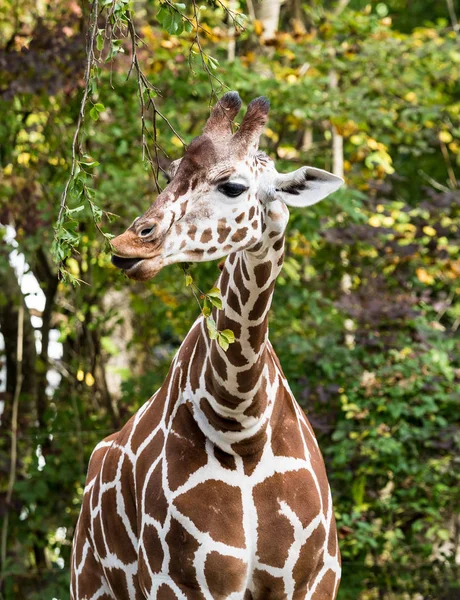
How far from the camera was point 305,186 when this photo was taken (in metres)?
3.07

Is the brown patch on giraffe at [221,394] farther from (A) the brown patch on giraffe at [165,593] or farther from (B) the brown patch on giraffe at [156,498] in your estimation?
(A) the brown patch on giraffe at [165,593]

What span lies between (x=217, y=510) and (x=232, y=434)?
0.77 ft

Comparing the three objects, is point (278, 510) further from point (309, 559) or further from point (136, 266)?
point (136, 266)

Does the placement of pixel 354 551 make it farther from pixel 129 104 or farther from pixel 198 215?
pixel 198 215

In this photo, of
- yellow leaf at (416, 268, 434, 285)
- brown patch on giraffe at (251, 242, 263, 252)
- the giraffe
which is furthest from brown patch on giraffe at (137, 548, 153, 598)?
yellow leaf at (416, 268, 434, 285)

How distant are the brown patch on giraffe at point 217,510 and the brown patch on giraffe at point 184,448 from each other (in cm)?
7

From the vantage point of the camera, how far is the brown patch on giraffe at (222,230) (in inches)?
114

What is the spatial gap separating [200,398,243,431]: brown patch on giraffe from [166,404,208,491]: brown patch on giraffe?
0.24ft

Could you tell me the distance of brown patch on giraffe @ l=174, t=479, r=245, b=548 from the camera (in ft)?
10.6

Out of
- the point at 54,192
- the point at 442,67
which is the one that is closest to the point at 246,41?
the point at 442,67

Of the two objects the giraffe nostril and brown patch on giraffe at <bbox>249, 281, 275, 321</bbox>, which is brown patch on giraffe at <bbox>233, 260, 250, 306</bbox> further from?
the giraffe nostril

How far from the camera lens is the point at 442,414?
260 inches

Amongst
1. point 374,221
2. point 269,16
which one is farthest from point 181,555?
point 269,16

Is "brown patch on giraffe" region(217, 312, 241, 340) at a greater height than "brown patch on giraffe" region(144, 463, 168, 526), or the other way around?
"brown patch on giraffe" region(217, 312, 241, 340)
